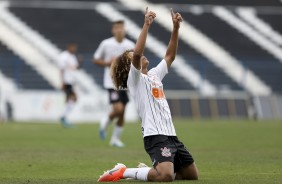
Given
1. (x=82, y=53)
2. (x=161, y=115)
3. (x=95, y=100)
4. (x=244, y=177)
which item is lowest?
(x=244, y=177)

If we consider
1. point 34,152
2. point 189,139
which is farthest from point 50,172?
point 189,139

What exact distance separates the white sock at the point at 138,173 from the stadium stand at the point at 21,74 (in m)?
23.9

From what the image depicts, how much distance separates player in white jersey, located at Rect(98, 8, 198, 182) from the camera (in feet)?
29.9

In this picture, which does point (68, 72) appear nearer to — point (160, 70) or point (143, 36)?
point (160, 70)

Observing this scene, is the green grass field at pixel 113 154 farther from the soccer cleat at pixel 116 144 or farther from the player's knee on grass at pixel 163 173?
the player's knee on grass at pixel 163 173

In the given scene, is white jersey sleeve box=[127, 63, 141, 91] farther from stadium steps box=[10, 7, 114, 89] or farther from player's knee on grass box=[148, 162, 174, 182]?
stadium steps box=[10, 7, 114, 89]

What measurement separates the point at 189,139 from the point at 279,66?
687 inches

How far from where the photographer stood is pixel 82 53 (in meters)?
36.6

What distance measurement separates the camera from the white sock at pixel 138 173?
30.2 feet

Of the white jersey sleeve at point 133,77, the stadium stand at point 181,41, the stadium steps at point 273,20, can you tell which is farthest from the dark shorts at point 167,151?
the stadium steps at point 273,20

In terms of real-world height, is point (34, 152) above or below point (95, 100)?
below

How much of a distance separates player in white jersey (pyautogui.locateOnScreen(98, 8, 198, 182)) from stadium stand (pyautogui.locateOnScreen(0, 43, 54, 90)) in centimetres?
2358

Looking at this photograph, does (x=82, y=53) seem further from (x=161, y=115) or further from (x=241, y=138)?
(x=161, y=115)

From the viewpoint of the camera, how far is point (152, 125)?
9.39 metres
